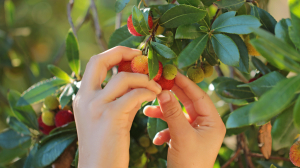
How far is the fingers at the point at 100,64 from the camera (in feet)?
2.00

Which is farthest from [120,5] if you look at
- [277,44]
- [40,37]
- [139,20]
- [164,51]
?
[40,37]

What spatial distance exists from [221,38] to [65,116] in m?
0.72

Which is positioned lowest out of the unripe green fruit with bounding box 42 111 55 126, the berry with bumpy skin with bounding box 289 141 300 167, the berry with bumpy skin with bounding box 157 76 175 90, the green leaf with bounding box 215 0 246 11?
the berry with bumpy skin with bounding box 289 141 300 167

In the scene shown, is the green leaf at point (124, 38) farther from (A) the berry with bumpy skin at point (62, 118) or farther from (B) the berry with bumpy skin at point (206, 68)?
(A) the berry with bumpy skin at point (62, 118)

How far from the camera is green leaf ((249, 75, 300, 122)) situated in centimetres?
39

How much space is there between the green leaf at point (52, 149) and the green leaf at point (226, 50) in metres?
0.70

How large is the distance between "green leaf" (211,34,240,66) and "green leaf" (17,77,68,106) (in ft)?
2.39

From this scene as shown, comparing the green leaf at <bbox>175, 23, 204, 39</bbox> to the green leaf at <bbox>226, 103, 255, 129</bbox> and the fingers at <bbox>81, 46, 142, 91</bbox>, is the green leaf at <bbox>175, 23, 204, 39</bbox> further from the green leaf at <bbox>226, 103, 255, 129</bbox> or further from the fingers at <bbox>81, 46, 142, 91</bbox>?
the green leaf at <bbox>226, 103, 255, 129</bbox>

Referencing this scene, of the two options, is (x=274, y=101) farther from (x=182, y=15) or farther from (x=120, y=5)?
(x=120, y=5)

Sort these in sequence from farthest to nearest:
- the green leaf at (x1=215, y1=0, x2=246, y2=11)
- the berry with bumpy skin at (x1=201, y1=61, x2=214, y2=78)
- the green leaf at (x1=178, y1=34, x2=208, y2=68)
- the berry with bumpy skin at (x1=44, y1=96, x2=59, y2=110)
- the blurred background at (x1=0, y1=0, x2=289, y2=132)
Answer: the blurred background at (x1=0, y1=0, x2=289, y2=132) → the berry with bumpy skin at (x1=44, y1=96, x2=59, y2=110) → the berry with bumpy skin at (x1=201, y1=61, x2=214, y2=78) → the green leaf at (x1=215, y1=0, x2=246, y2=11) → the green leaf at (x1=178, y1=34, x2=208, y2=68)

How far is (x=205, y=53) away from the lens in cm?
74

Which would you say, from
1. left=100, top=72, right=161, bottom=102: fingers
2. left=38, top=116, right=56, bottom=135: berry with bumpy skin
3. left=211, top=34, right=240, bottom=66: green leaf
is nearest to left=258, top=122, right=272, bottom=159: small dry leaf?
left=211, top=34, right=240, bottom=66: green leaf

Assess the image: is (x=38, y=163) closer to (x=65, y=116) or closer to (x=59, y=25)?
(x=65, y=116)

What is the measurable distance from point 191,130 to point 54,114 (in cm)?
66
